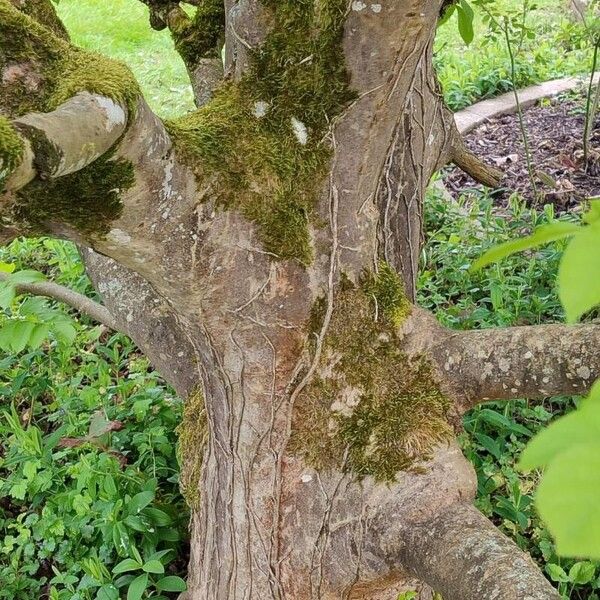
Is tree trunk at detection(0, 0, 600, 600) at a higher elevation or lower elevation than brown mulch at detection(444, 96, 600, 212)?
lower

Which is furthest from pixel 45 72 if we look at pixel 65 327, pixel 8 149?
pixel 65 327

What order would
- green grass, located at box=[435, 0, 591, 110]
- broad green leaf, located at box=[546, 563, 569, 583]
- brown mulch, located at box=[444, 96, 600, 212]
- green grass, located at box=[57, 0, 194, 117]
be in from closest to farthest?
1. broad green leaf, located at box=[546, 563, 569, 583]
2. brown mulch, located at box=[444, 96, 600, 212]
3. green grass, located at box=[435, 0, 591, 110]
4. green grass, located at box=[57, 0, 194, 117]

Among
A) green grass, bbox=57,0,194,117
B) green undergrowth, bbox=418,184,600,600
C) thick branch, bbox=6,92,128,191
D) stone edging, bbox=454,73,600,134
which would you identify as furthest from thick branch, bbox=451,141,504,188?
green grass, bbox=57,0,194,117

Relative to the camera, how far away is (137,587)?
7.04ft

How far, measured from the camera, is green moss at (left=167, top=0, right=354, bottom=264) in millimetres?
1450

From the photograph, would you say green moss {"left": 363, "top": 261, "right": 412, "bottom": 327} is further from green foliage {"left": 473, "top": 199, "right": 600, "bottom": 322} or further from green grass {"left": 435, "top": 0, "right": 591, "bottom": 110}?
green grass {"left": 435, "top": 0, "right": 591, "bottom": 110}

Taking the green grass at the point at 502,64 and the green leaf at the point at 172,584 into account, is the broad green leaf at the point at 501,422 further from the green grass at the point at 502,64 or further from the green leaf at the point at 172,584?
the green grass at the point at 502,64

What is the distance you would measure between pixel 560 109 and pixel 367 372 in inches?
164

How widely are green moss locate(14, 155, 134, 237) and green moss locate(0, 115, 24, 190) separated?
0.25m

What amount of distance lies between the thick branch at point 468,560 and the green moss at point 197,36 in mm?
1532

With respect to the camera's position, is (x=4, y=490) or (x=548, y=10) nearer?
(x=4, y=490)

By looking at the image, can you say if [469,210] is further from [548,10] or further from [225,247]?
[548,10]

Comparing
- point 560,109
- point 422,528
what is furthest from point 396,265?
point 560,109

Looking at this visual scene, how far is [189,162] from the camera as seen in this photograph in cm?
144
